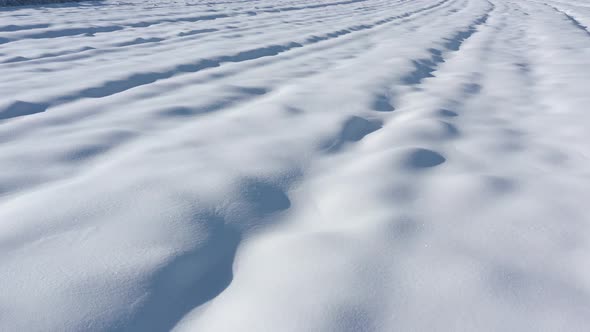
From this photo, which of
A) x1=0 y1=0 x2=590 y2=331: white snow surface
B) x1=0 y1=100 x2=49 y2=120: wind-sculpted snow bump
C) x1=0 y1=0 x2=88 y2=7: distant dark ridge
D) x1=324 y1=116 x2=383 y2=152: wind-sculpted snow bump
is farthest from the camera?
x1=0 y1=0 x2=88 y2=7: distant dark ridge

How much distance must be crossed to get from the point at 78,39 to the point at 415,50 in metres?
2.90

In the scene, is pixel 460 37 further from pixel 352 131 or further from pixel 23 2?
pixel 23 2

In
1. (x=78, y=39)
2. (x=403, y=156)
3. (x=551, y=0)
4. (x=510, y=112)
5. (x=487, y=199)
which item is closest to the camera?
(x=487, y=199)

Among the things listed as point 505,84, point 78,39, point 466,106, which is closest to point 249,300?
point 466,106

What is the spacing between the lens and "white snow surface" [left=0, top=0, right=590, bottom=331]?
36.2 inches

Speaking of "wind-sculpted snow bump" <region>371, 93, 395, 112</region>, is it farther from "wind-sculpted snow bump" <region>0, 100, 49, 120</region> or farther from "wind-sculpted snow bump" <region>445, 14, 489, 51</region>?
"wind-sculpted snow bump" <region>445, 14, 489, 51</region>

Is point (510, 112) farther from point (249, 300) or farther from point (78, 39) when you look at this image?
point (78, 39)

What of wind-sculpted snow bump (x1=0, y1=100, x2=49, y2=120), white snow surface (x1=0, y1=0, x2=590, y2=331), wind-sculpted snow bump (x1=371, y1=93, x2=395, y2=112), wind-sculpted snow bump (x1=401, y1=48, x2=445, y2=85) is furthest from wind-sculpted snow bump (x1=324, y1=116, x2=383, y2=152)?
wind-sculpted snow bump (x1=0, y1=100, x2=49, y2=120)

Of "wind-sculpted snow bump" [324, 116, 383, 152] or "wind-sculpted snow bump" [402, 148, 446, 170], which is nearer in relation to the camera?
"wind-sculpted snow bump" [402, 148, 446, 170]

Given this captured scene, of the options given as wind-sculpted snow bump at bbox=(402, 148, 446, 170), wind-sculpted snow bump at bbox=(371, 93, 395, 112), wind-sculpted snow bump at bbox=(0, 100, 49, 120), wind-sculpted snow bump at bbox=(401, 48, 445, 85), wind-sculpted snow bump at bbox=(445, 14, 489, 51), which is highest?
wind-sculpted snow bump at bbox=(402, 148, 446, 170)

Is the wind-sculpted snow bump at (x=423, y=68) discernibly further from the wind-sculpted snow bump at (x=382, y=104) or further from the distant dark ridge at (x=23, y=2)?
the distant dark ridge at (x=23, y=2)

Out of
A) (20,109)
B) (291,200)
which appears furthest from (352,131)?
(20,109)

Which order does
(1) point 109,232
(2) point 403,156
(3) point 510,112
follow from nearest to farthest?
1. (1) point 109,232
2. (2) point 403,156
3. (3) point 510,112

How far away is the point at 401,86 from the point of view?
2729mm
